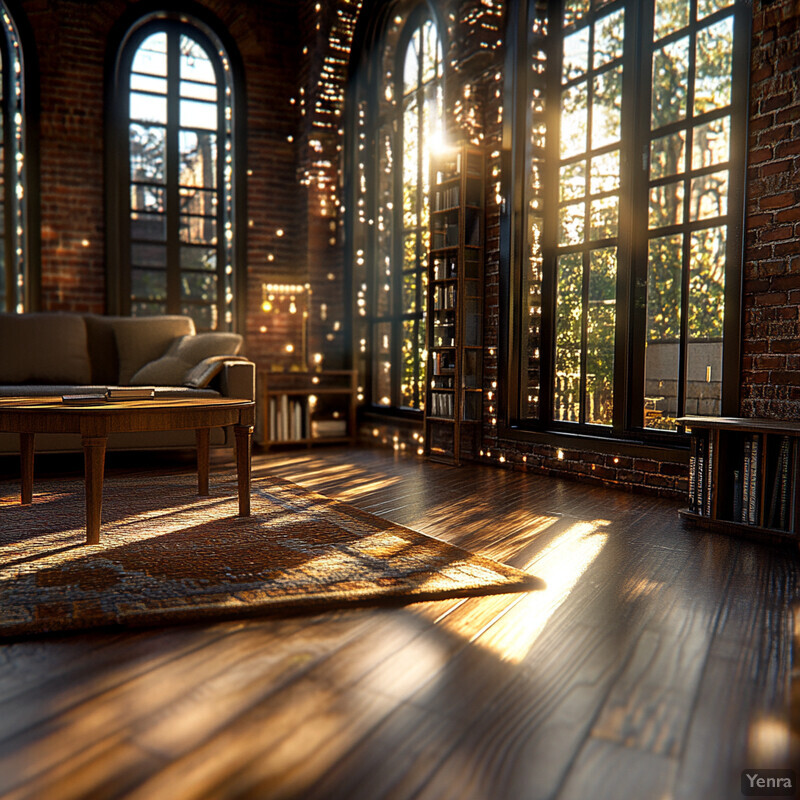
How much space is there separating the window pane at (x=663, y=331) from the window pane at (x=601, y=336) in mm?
238

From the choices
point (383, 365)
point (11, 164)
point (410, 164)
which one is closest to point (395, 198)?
point (410, 164)

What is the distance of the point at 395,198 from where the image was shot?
19.7 feet

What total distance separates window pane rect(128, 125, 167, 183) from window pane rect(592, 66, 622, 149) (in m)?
3.94

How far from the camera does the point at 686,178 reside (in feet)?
11.8

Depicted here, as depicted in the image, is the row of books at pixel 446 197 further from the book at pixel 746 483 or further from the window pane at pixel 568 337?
the book at pixel 746 483

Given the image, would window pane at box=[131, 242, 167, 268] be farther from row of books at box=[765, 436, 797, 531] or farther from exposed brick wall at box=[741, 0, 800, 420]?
row of books at box=[765, 436, 797, 531]

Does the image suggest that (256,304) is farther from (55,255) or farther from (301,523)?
(301,523)

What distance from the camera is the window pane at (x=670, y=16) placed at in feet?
11.8

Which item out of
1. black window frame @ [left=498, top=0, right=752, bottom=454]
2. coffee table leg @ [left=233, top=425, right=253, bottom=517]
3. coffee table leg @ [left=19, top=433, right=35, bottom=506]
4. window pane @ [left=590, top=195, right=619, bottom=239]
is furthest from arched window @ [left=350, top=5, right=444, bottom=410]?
coffee table leg @ [left=19, top=433, right=35, bottom=506]

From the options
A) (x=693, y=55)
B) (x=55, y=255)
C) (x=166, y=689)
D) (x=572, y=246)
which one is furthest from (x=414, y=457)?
(x=166, y=689)

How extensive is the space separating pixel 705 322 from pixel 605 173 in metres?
1.16

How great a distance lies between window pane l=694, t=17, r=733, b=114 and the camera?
11.1ft

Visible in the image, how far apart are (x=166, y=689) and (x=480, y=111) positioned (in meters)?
4.39

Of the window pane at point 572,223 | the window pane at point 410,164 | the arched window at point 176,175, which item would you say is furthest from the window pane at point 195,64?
the window pane at point 572,223
